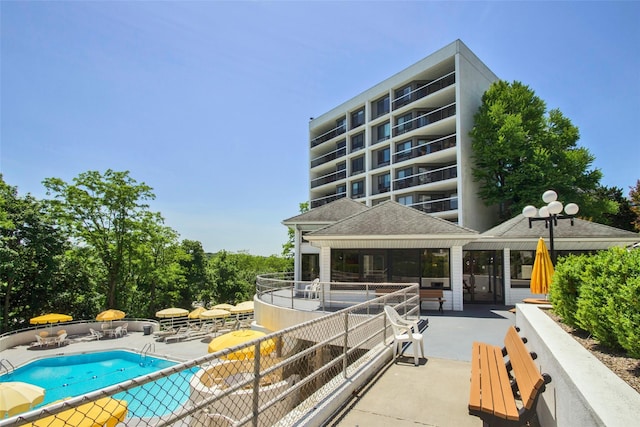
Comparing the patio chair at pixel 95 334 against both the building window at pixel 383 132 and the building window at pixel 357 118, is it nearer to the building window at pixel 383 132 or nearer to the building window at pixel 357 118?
the building window at pixel 383 132

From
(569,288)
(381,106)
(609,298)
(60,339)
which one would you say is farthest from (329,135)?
(609,298)

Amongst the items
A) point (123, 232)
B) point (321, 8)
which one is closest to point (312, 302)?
point (321, 8)

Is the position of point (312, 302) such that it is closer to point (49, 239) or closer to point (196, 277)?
point (49, 239)

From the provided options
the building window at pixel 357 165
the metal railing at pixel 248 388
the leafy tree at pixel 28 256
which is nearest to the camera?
the metal railing at pixel 248 388

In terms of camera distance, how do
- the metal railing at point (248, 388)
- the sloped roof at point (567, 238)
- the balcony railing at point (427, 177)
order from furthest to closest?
the balcony railing at point (427, 177) < the sloped roof at point (567, 238) < the metal railing at point (248, 388)

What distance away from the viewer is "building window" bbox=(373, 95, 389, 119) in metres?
38.3

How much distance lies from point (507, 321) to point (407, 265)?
181 inches

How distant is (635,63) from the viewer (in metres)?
16.6

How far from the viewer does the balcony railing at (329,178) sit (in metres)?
42.9

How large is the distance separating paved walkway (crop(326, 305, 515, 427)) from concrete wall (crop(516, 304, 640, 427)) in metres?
1.14

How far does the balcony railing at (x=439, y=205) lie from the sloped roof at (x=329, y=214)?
10535 millimetres

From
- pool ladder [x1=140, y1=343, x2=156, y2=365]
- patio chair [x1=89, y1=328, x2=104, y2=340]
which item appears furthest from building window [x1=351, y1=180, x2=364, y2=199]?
patio chair [x1=89, y1=328, x2=104, y2=340]

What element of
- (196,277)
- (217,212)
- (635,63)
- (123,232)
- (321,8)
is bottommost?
(196,277)

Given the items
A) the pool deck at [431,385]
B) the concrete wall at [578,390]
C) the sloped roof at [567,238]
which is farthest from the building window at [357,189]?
the concrete wall at [578,390]
